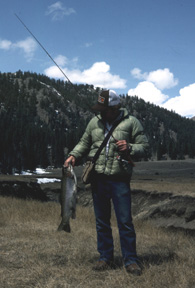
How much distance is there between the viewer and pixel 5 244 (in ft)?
20.2

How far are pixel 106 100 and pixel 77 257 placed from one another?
243cm

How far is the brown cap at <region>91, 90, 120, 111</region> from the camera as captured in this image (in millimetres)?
4582

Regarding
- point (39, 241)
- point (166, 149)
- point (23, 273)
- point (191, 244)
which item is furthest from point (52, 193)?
point (166, 149)

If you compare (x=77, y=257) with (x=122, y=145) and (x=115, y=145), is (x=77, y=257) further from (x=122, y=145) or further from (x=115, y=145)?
(x=122, y=145)

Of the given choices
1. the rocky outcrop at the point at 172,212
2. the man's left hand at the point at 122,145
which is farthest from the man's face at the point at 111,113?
the rocky outcrop at the point at 172,212

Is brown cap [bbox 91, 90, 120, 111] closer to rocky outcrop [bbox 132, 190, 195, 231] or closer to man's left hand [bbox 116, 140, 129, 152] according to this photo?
man's left hand [bbox 116, 140, 129, 152]

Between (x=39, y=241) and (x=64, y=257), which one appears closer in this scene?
(x=64, y=257)

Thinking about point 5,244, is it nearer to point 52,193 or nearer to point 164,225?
point 164,225

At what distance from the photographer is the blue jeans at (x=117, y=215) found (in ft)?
14.5

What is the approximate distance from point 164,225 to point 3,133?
242 feet

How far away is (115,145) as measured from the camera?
4.54 metres

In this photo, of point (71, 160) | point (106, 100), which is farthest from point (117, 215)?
point (106, 100)

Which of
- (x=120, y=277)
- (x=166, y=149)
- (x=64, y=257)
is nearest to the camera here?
(x=120, y=277)

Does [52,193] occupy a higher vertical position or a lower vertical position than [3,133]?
lower
